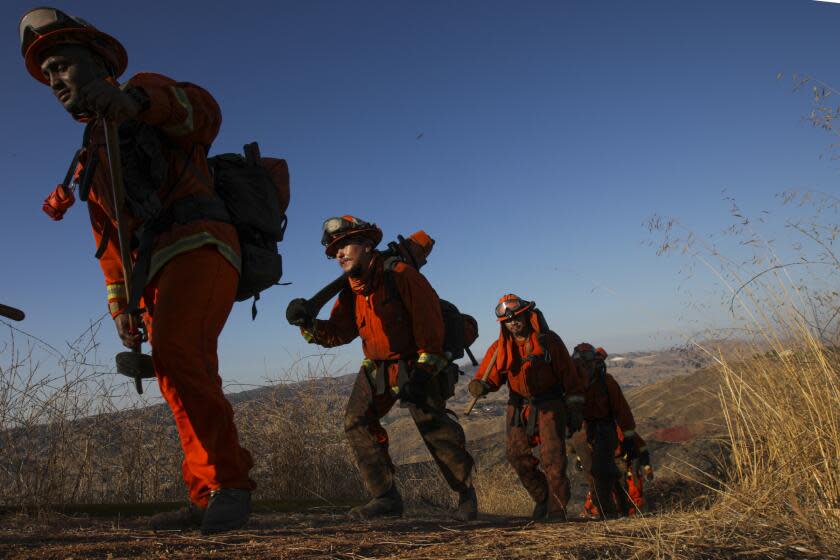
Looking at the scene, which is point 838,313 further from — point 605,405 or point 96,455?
point 96,455

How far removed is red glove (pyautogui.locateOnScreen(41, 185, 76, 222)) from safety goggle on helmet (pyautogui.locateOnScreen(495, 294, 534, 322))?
5015 mm

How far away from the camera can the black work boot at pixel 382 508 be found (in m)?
4.78

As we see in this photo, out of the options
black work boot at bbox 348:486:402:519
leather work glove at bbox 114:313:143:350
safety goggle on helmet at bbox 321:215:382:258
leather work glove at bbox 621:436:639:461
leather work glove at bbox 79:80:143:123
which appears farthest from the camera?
leather work glove at bbox 621:436:639:461

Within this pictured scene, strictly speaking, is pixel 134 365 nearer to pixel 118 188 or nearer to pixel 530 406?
pixel 118 188

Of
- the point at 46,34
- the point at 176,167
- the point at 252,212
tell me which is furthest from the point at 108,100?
the point at 252,212

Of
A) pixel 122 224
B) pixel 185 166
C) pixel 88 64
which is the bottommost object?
pixel 122 224

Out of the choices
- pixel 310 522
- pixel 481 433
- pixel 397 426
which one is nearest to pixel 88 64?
pixel 310 522

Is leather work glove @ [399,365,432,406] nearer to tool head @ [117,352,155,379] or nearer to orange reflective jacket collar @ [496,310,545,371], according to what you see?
tool head @ [117,352,155,379]

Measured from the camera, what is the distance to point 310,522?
3947 mm

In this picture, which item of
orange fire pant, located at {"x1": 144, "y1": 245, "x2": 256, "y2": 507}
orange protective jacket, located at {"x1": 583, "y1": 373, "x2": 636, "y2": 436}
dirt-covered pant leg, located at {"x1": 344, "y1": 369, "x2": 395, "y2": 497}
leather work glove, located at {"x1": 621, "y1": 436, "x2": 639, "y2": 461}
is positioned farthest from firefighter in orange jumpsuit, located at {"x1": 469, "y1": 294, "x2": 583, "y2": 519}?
orange fire pant, located at {"x1": 144, "y1": 245, "x2": 256, "y2": 507}

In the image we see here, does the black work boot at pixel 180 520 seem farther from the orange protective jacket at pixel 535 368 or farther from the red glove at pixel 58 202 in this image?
the orange protective jacket at pixel 535 368

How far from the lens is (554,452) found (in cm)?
690

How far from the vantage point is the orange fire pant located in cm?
290

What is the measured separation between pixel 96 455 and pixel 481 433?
3052 centimetres
